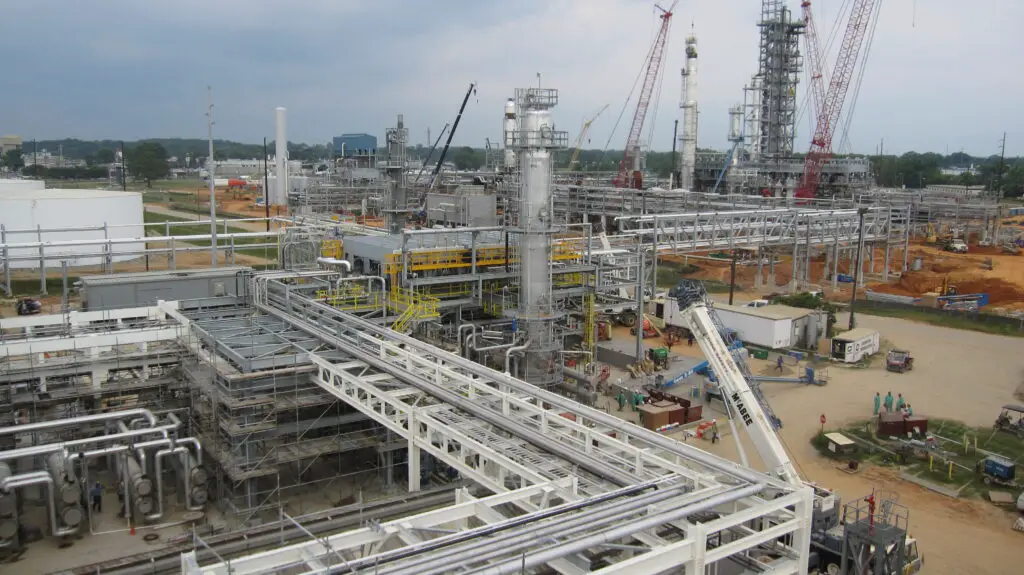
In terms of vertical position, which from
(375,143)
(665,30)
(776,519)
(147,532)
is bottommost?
(147,532)

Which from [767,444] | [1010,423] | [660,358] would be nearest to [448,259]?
[660,358]

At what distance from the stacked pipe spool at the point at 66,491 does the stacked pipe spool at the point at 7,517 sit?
844mm

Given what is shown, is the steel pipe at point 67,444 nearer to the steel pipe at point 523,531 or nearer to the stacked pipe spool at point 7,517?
the stacked pipe spool at point 7,517

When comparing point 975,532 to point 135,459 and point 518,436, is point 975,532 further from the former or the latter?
point 135,459

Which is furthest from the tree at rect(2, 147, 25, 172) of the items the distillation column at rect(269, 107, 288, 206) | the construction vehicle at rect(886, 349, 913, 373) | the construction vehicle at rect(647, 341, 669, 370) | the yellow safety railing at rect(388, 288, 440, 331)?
the construction vehicle at rect(886, 349, 913, 373)

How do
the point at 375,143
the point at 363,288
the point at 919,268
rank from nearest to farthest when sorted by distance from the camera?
the point at 363,288 → the point at 919,268 → the point at 375,143

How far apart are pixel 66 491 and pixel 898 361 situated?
28.5 metres

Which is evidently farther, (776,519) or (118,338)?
(118,338)

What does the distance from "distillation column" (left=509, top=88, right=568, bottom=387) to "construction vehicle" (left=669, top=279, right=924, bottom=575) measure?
26.0ft

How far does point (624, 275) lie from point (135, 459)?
2308cm

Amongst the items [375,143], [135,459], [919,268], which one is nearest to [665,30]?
[375,143]

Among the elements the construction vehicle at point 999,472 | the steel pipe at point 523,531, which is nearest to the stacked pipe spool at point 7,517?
the steel pipe at point 523,531

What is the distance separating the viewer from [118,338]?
21.4 m

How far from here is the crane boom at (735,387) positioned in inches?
593
